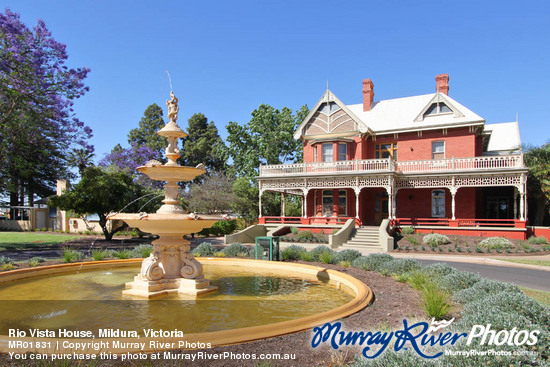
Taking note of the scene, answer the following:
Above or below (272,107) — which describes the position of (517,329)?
below

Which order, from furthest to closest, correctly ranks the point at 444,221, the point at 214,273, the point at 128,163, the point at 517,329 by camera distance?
1. the point at 128,163
2. the point at 444,221
3. the point at 214,273
4. the point at 517,329

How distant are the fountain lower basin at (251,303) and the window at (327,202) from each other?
20.6 metres

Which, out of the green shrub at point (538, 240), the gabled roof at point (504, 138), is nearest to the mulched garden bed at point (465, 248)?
the green shrub at point (538, 240)

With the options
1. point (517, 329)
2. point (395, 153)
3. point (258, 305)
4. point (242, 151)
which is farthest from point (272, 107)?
point (517, 329)

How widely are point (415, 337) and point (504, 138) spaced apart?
37302mm

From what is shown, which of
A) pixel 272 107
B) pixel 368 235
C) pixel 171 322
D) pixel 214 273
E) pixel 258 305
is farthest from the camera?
pixel 272 107

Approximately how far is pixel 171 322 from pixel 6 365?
2661 millimetres

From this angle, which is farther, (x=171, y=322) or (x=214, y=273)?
(x=214, y=273)

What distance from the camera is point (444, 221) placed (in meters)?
28.4

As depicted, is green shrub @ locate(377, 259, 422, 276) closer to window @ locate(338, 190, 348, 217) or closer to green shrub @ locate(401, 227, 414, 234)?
green shrub @ locate(401, 227, 414, 234)

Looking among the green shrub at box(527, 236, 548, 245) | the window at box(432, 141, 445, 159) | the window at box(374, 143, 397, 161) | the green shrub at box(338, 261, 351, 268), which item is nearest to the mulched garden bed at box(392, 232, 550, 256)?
the green shrub at box(527, 236, 548, 245)

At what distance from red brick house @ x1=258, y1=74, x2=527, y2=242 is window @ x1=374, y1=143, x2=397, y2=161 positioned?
9cm

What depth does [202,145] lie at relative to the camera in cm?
5953

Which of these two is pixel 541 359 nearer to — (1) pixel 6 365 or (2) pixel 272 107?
(1) pixel 6 365
